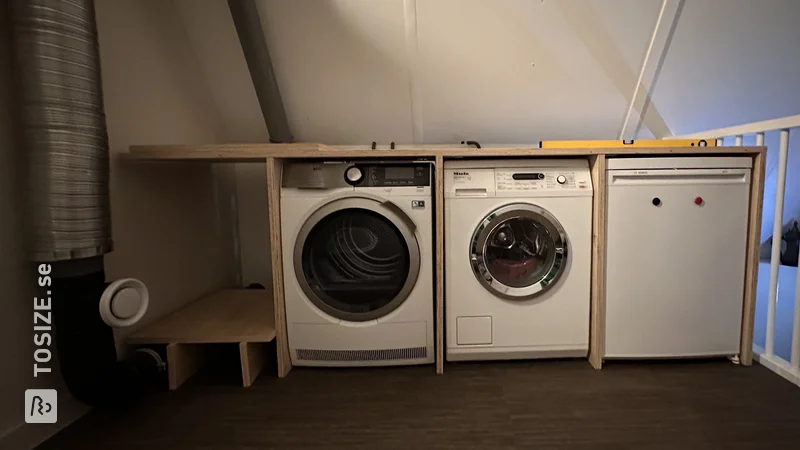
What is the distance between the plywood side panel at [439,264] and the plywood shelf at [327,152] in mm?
93

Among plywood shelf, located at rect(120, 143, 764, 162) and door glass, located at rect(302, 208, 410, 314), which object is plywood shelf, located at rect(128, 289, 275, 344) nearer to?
door glass, located at rect(302, 208, 410, 314)

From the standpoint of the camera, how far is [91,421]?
56.9 inches

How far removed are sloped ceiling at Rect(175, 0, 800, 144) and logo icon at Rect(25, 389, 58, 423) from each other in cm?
159

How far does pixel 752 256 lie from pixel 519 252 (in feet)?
3.06

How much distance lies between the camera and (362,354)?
1.80 m

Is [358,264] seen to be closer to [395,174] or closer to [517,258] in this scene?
[395,174]

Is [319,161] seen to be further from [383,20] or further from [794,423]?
[794,423]

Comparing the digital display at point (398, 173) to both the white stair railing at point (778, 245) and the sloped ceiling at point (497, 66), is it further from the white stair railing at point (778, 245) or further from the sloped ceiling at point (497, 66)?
the white stair railing at point (778, 245)

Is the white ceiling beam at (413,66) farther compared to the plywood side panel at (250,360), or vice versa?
the white ceiling beam at (413,66)

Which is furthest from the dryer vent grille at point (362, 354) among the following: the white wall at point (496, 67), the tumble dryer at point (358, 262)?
the white wall at point (496, 67)

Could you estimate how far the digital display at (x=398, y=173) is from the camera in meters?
1.75

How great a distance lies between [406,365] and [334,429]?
0.52 meters

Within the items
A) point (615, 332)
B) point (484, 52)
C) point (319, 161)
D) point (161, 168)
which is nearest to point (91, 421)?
point (161, 168)

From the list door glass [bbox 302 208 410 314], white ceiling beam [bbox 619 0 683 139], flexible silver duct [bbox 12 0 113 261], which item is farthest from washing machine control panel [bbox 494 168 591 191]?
flexible silver duct [bbox 12 0 113 261]
